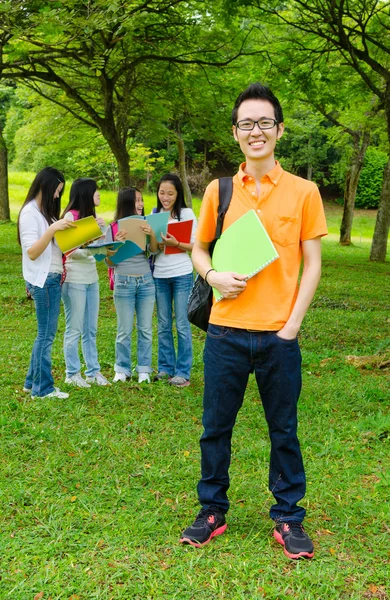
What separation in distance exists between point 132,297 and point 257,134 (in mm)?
3259

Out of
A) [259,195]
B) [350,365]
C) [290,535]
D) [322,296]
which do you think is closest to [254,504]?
[290,535]

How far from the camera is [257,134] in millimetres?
2926

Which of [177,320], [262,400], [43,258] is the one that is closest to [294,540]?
[262,400]

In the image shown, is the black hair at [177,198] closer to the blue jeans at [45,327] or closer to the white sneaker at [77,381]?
the blue jeans at [45,327]

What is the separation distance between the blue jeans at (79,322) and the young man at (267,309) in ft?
8.88

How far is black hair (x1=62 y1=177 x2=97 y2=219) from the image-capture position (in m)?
5.54

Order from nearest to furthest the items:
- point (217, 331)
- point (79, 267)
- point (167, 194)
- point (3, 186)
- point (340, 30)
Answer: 1. point (217, 331)
2. point (79, 267)
3. point (167, 194)
4. point (340, 30)
5. point (3, 186)

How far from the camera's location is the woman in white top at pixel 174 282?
591 centimetres

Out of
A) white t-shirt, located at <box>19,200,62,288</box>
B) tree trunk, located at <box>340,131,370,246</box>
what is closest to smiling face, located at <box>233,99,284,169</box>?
white t-shirt, located at <box>19,200,62,288</box>

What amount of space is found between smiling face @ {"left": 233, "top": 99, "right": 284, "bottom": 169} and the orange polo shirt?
0.36 feet

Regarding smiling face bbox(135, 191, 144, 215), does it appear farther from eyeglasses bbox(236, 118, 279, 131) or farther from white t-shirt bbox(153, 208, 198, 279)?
eyeglasses bbox(236, 118, 279, 131)

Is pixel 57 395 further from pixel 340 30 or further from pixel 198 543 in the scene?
pixel 340 30

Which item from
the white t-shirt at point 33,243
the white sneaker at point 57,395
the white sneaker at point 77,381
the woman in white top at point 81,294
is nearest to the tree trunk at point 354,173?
the woman in white top at point 81,294

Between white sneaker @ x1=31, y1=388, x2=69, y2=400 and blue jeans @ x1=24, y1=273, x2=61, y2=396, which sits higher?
blue jeans @ x1=24, y1=273, x2=61, y2=396
